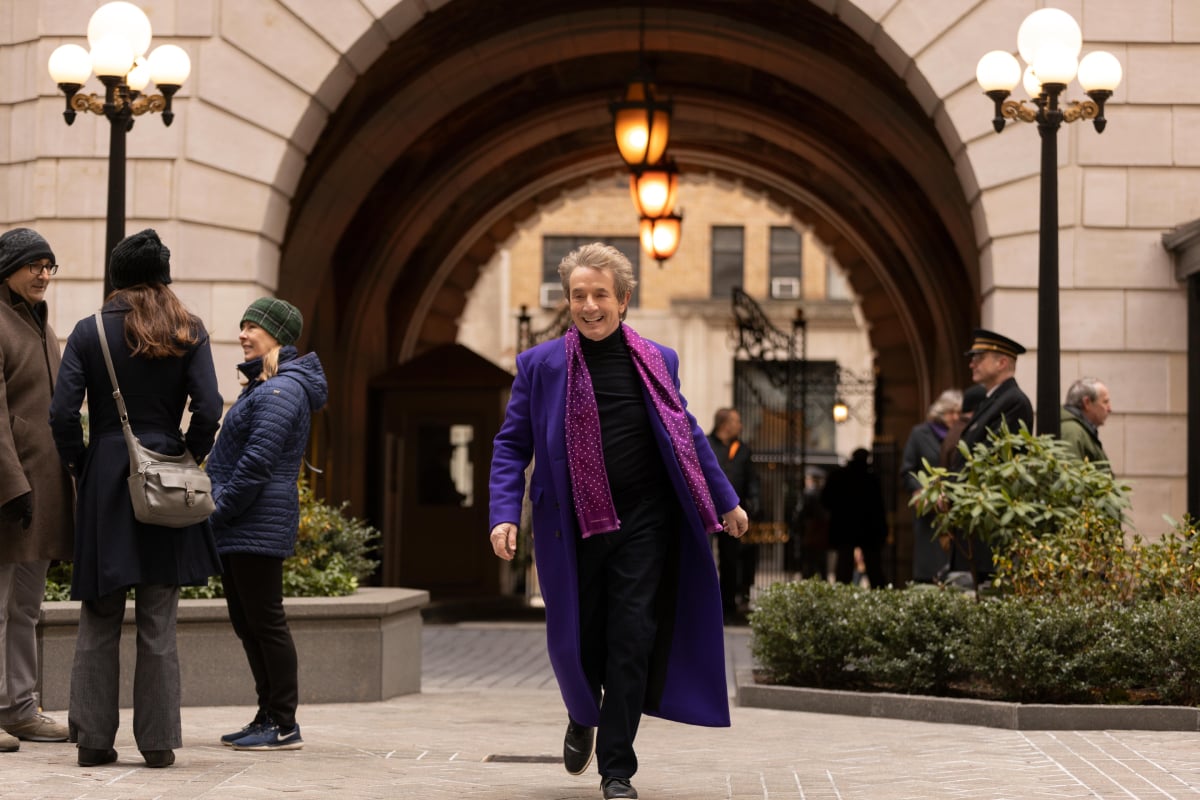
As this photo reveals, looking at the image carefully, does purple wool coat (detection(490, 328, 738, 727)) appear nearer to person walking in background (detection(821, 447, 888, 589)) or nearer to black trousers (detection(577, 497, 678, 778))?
black trousers (detection(577, 497, 678, 778))

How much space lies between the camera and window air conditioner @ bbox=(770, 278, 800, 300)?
49.7m

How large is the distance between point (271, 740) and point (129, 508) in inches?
52.1

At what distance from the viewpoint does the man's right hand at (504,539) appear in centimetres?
631

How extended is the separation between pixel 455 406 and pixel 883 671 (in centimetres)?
1070

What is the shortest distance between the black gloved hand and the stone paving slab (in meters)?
0.93

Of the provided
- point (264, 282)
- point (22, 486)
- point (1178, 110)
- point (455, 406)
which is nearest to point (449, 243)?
point (455, 406)

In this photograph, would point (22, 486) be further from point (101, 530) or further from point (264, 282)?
point (264, 282)

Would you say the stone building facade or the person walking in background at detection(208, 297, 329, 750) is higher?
the stone building facade

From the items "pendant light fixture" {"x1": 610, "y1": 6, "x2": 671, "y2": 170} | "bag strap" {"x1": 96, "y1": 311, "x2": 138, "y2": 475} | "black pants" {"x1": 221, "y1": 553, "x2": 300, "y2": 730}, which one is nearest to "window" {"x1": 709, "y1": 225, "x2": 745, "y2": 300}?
"pendant light fixture" {"x1": 610, "y1": 6, "x2": 671, "y2": 170}

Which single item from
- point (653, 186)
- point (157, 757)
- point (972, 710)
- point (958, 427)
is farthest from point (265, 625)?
point (653, 186)

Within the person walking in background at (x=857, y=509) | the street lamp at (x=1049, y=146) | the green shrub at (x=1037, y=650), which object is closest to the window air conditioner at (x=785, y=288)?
the person walking in background at (x=857, y=509)

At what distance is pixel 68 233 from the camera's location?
13477 millimetres

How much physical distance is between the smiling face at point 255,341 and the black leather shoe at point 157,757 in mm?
1729

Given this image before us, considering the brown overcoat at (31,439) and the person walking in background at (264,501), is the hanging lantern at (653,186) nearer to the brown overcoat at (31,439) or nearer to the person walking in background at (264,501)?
the person walking in background at (264,501)
